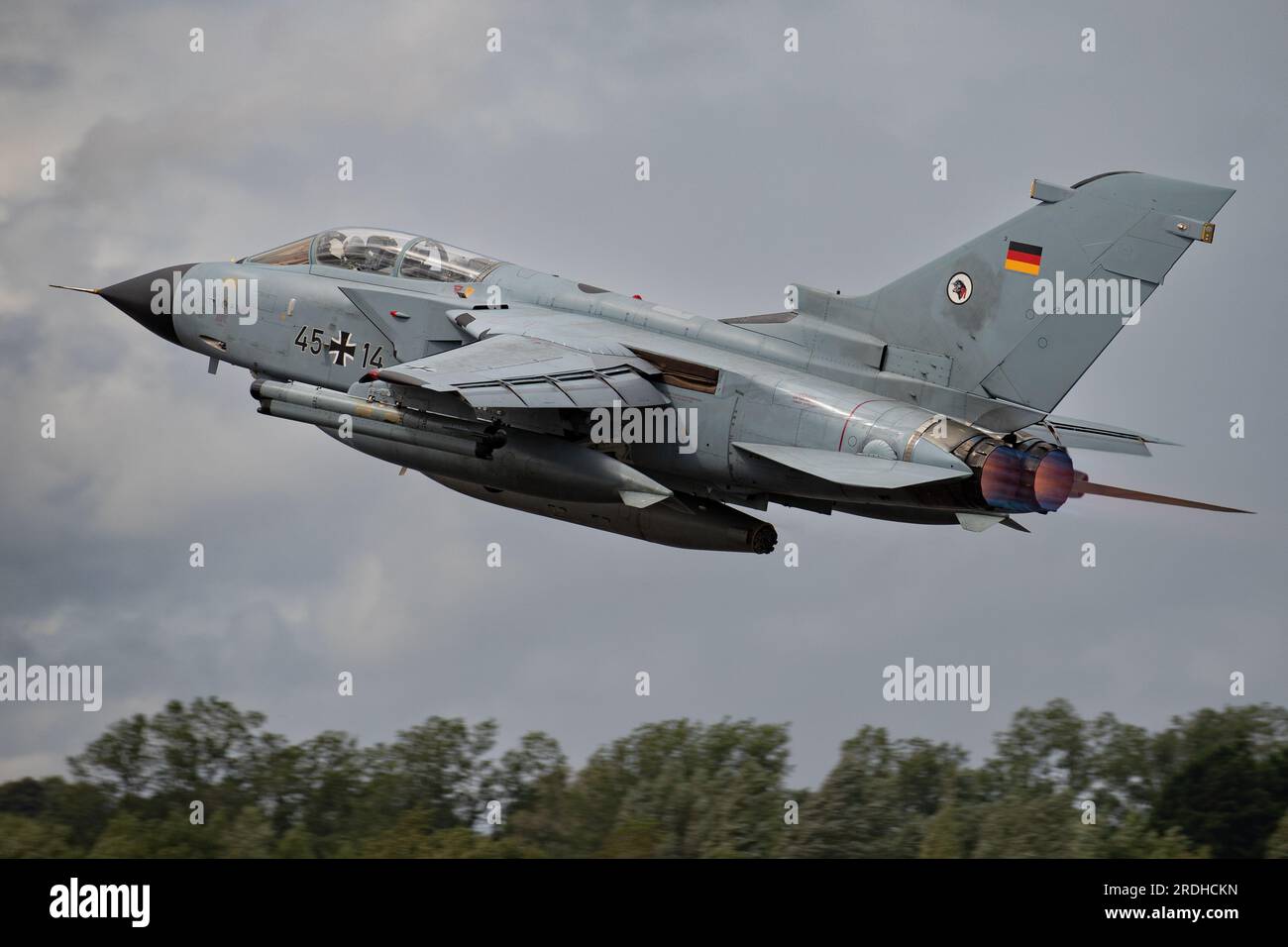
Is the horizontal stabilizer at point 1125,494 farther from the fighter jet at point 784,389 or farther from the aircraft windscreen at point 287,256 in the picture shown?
the aircraft windscreen at point 287,256

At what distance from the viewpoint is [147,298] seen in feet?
75.2

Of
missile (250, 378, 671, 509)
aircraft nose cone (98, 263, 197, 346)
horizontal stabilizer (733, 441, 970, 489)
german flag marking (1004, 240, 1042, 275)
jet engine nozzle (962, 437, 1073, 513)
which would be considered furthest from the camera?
aircraft nose cone (98, 263, 197, 346)

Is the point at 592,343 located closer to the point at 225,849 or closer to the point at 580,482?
the point at 580,482

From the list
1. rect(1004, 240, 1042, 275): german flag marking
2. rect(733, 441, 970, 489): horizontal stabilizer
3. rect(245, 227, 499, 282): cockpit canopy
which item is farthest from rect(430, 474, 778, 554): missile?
rect(1004, 240, 1042, 275): german flag marking

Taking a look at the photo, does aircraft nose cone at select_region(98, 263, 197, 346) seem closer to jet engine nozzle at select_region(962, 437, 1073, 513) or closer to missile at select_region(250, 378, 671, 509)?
missile at select_region(250, 378, 671, 509)

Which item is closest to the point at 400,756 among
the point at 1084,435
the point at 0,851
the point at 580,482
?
the point at 0,851

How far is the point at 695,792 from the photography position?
3183 centimetres

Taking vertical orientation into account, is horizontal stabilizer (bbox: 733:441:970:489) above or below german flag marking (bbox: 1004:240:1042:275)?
below

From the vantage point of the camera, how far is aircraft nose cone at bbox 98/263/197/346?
22859 millimetres

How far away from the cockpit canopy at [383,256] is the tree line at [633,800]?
9830 mm

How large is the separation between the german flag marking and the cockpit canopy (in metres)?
6.51

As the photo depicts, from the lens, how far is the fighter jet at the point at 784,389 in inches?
704

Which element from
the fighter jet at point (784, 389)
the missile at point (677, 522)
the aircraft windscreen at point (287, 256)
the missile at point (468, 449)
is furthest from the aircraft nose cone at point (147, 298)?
the missile at point (677, 522)

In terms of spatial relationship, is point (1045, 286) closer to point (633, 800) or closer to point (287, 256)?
point (287, 256)
